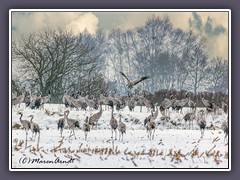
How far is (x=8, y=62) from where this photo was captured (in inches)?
542

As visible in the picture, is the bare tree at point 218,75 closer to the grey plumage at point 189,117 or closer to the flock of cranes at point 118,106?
the flock of cranes at point 118,106

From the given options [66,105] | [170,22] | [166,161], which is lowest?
[166,161]

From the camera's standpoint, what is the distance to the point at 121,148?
1395 centimetres

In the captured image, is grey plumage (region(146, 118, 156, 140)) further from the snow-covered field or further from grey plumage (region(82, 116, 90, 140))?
grey plumage (region(82, 116, 90, 140))

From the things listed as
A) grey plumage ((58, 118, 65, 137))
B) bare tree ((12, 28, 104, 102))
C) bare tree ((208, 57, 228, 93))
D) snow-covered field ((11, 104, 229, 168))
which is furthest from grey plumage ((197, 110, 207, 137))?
grey plumage ((58, 118, 65, 137))

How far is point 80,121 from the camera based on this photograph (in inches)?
563

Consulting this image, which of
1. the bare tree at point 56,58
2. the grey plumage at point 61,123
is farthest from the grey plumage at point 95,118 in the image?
the bare tree at point 56,58

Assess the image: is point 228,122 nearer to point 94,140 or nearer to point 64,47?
point 94,140

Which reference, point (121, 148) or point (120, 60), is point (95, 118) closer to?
point (121, 148)

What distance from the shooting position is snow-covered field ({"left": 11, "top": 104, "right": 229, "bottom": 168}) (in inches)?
542

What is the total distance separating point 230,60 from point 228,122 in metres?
1.30

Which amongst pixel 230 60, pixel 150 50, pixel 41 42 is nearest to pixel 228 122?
pixel 230 60

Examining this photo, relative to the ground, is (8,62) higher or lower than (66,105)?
higher

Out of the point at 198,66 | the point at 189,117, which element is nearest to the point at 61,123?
the point at 189,117
